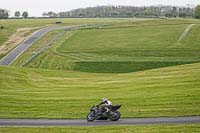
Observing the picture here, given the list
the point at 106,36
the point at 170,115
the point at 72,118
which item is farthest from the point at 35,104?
the point at 106,36

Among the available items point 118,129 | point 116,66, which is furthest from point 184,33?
point 118,129

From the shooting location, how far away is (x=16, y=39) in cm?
9025

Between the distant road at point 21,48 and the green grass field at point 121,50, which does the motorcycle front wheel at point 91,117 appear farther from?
the distant road at point 21,48

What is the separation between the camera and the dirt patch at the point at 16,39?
3152 inches

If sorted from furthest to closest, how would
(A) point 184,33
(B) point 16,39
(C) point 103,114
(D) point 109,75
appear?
1. (A) point 184,33
2. (B) point 16,39
3. (D) point 109,75
4. (C) point 103,114

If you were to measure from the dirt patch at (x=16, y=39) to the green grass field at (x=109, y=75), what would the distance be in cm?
439

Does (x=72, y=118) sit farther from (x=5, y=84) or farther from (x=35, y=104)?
(x=5, y=84)

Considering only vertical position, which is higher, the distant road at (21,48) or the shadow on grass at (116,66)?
the distant road at (21,48)

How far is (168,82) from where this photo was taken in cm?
3800

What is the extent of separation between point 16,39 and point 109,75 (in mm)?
41574

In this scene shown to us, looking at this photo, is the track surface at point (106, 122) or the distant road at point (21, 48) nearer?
the track surface at point (106, 122)

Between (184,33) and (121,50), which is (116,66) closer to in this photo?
(121,50)

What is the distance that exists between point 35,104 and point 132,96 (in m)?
7.56

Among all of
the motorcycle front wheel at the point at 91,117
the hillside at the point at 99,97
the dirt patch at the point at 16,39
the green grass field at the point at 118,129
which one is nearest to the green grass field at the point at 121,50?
the dirt patch at the point at 16,39
